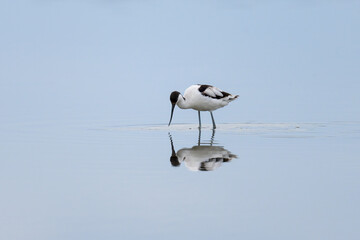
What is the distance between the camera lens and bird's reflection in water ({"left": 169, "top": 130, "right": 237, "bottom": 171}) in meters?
12.3

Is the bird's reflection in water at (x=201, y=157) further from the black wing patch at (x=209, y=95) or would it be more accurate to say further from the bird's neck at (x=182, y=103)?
the black wing patch at (x=209, y=95)

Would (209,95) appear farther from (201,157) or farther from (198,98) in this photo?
(201,157)

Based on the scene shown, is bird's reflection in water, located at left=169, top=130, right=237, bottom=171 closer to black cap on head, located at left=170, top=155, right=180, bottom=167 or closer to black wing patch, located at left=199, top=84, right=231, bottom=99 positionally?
black cap on head, located at left=170, top=155, right=180, bottom=167

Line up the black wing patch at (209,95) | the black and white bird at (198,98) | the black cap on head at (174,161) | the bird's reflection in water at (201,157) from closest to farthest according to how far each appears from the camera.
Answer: the bird's reflection in water at (201,157)
the black cap on head at (174,161)
the black and white bird at (198,98)
the black wing patch at (209,95)

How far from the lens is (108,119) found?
2492 centimetres

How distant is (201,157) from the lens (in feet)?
44.0

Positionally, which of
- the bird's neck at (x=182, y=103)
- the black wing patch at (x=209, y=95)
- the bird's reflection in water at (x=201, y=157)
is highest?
the black wing patch at (x=209, y=95)

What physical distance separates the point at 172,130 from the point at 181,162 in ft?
23.1

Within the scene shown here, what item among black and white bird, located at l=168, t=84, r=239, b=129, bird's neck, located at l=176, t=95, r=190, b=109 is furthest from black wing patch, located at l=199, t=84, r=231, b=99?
bird's neck, located at l=176, t=95, r=190, b=109

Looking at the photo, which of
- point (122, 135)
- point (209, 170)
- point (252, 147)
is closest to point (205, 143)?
point (252, 147)

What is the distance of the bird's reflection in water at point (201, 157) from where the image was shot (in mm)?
12255

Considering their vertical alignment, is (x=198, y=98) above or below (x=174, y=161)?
above

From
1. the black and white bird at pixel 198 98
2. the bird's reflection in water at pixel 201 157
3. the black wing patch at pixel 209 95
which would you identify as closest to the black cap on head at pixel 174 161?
the bird's reflection in water at pixel 201 157

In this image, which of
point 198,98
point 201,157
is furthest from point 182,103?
point 201,157
